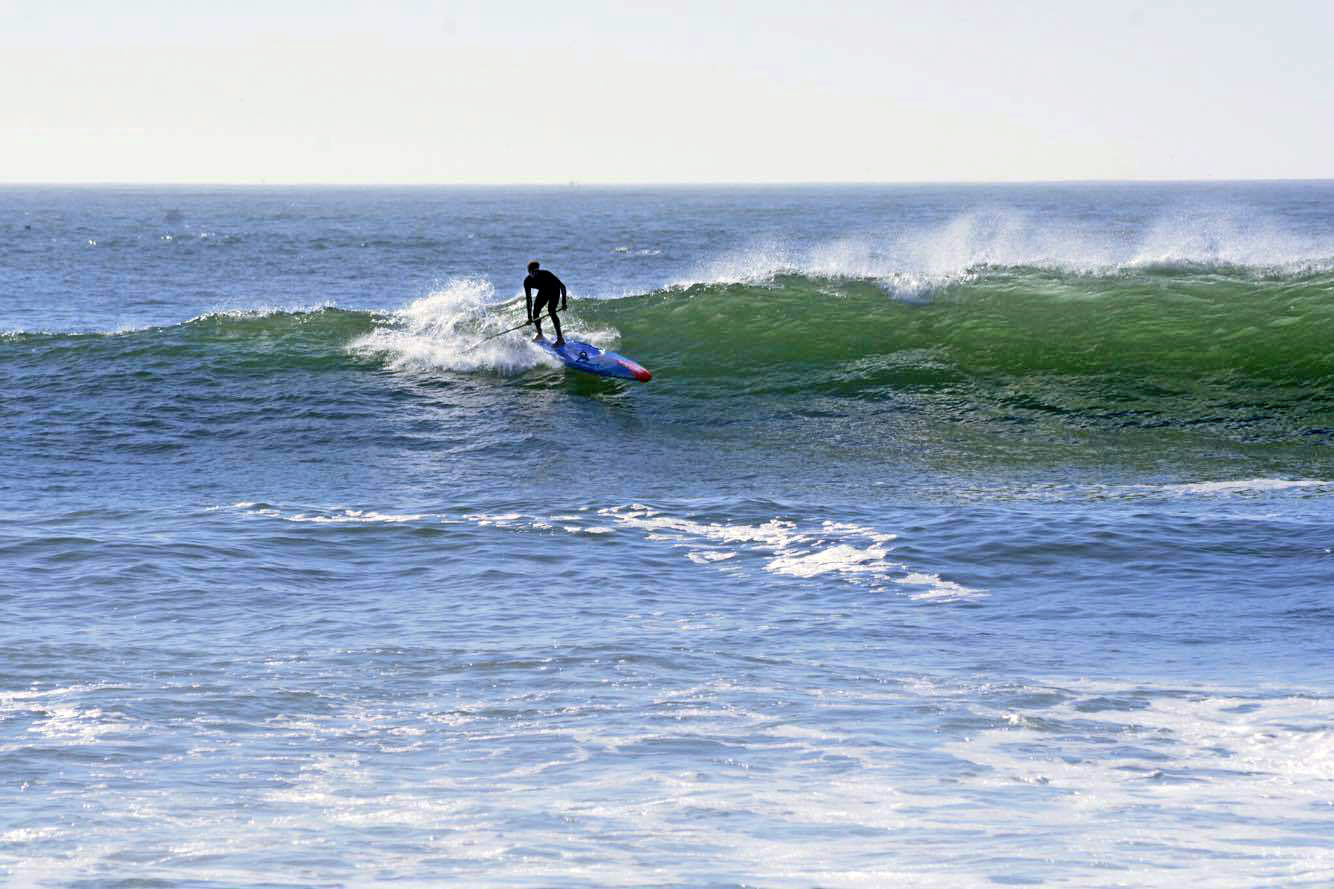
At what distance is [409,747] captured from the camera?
28.9 ft

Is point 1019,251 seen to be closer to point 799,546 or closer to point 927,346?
point 927,346

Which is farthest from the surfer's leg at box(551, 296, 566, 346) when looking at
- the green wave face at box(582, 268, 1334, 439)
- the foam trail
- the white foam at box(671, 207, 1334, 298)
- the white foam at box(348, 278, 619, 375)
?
the white foam at box(671, 207, 1334, 298)

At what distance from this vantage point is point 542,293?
24.4 metres

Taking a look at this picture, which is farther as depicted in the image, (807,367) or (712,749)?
(807,367)

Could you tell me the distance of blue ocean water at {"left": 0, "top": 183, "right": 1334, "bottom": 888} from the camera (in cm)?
737

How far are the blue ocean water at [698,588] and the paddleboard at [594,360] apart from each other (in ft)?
0.92

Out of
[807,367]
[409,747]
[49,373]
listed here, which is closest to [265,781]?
[409,747]

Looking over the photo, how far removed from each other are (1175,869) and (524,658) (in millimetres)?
5254

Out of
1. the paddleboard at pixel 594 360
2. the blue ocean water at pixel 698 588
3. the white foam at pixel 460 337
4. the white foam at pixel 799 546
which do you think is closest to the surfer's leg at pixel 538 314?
the paddleboard at pixel 594 360

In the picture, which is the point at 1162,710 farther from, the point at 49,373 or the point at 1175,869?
the point at 49,373

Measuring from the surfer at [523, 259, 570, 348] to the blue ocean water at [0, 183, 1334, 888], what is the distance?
0.67 meters

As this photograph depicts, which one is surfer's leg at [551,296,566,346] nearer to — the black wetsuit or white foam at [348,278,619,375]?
the black wetsuit

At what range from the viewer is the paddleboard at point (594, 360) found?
23.7m

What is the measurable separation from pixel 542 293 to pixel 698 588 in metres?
12.3
